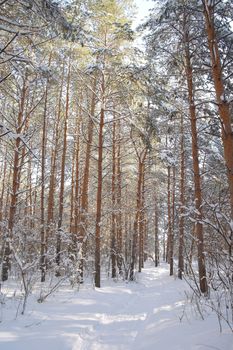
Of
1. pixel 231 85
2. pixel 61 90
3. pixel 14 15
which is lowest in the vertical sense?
pixel 231 85

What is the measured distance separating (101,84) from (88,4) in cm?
273

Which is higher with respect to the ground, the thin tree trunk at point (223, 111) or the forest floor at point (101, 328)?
the thin tree trunk at point (223, 111)

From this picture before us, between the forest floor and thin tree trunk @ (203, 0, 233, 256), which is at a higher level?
thin tree trunk @ (203, 0, 233, 256)

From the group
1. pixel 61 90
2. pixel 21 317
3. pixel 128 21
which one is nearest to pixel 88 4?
pixel 128 21

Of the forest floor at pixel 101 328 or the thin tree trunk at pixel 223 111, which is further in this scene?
the thin tree trunk at pixel 223 111

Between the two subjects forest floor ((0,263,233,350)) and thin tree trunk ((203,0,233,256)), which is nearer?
forest floor ((0,263,233,350))

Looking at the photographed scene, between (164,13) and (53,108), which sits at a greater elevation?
(53,108)

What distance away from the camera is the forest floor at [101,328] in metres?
4.26

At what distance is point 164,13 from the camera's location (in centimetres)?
758

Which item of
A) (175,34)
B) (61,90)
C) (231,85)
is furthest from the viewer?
(61,90)

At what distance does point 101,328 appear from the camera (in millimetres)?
5738

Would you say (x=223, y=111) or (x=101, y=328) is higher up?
(x=223, y=111)

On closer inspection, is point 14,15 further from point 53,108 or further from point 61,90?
point 53,108

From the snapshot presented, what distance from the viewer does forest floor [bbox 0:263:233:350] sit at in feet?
14.0
